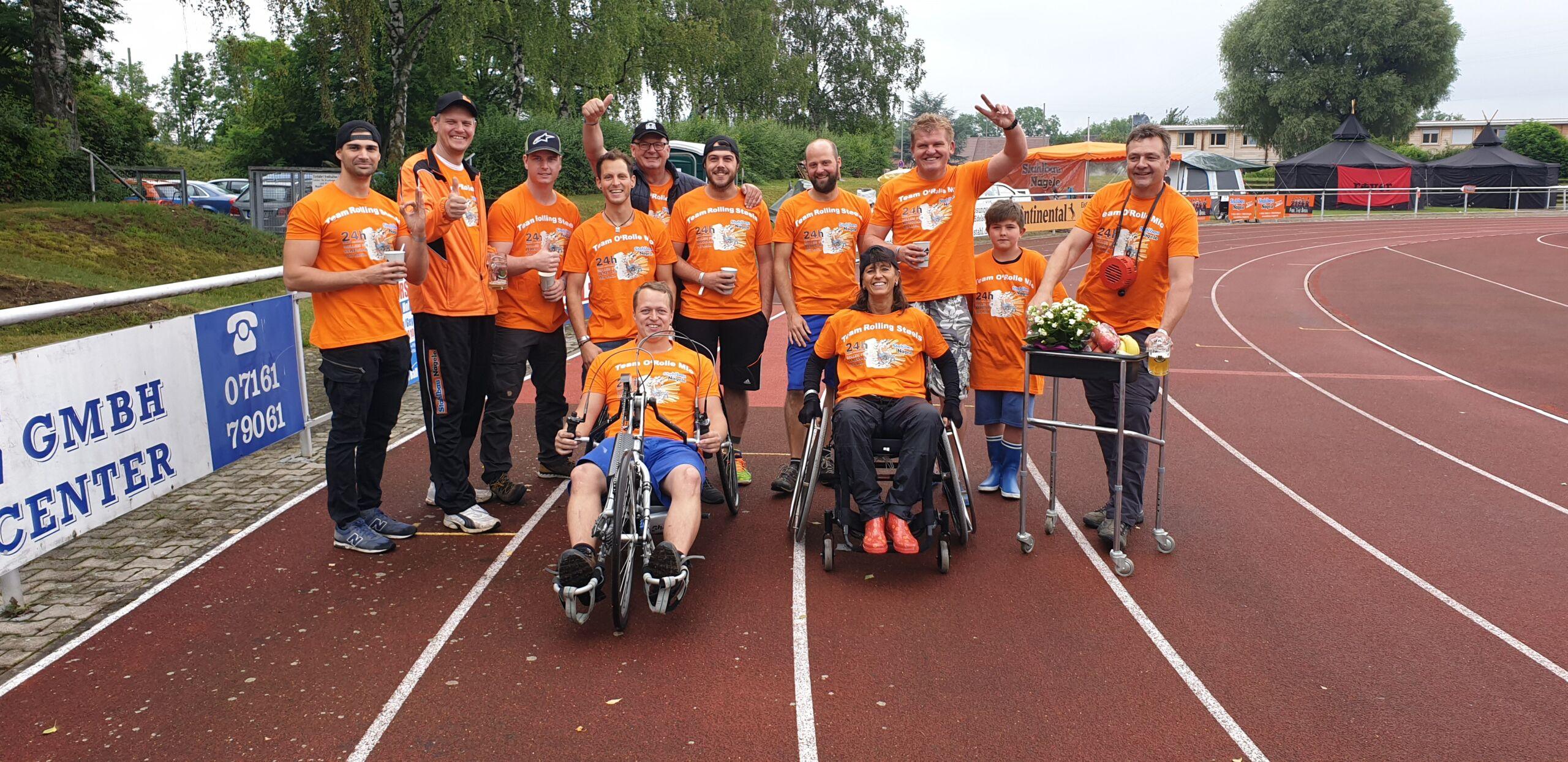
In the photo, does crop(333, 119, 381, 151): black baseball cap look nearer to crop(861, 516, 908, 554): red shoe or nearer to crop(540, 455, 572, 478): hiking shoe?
crop(540, 455, 572, 478): hiking shoe

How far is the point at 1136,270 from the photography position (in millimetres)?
5008

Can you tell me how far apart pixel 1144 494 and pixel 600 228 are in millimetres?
3635

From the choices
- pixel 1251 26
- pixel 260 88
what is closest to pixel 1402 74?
pixel 1251 26

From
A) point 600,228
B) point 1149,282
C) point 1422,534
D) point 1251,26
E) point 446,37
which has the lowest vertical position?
point 1422,534

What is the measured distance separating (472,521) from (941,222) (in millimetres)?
2970

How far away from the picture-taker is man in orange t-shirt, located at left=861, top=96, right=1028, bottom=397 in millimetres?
5402

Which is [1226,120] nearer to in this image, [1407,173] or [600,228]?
[1407,173]

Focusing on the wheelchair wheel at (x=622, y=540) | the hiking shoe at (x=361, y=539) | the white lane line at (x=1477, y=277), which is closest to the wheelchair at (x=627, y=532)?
the wheelchair wheel at (x=622, y=540)

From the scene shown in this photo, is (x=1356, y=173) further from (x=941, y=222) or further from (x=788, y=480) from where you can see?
(x=788, y=480)

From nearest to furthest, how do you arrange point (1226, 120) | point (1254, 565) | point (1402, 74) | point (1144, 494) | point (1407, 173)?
1. point (1254, 565)
2. point (1144, 494)
3. point (1407, 173)
4. point (1402, 74)
5. point (1226, 120)

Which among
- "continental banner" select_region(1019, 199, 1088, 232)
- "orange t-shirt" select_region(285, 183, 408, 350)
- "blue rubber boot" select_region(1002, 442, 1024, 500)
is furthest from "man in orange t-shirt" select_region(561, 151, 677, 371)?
"continental banner" select_region(1019, 199, 1088, 232)

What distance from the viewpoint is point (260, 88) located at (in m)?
32.8

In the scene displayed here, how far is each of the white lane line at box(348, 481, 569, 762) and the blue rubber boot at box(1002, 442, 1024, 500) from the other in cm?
271

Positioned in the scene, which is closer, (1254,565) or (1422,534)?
(1254,565)
